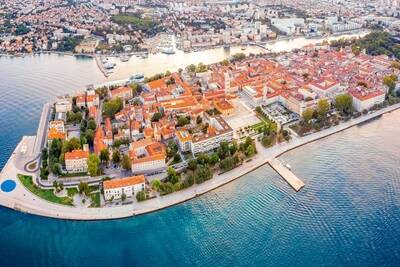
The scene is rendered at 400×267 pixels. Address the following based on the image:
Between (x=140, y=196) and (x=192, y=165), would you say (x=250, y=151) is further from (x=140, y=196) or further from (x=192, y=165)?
(x=140, y=196)

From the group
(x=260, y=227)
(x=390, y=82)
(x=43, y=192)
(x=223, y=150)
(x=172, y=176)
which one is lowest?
(x=260, y=227)

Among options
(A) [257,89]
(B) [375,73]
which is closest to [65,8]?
(A) [257,89]

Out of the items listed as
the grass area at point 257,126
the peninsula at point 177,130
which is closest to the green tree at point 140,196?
the peninsula at point 177,130

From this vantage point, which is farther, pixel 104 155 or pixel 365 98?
pixel 365 98

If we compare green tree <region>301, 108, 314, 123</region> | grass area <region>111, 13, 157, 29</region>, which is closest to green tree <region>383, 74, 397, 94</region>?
green tree <region>301, 108, 314, 123</region>

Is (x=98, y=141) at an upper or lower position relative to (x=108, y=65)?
lower

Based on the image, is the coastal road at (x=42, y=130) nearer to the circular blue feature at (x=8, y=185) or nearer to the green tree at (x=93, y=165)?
the circular blue feature at (x=8, y=185)

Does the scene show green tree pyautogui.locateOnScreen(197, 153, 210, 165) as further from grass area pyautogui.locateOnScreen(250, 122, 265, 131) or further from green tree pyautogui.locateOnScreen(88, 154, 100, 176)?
green tree pyautogui.locateOnScreen(88, 154, 100, 176)

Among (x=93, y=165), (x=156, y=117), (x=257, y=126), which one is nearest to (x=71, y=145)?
(x=93, y=165)
